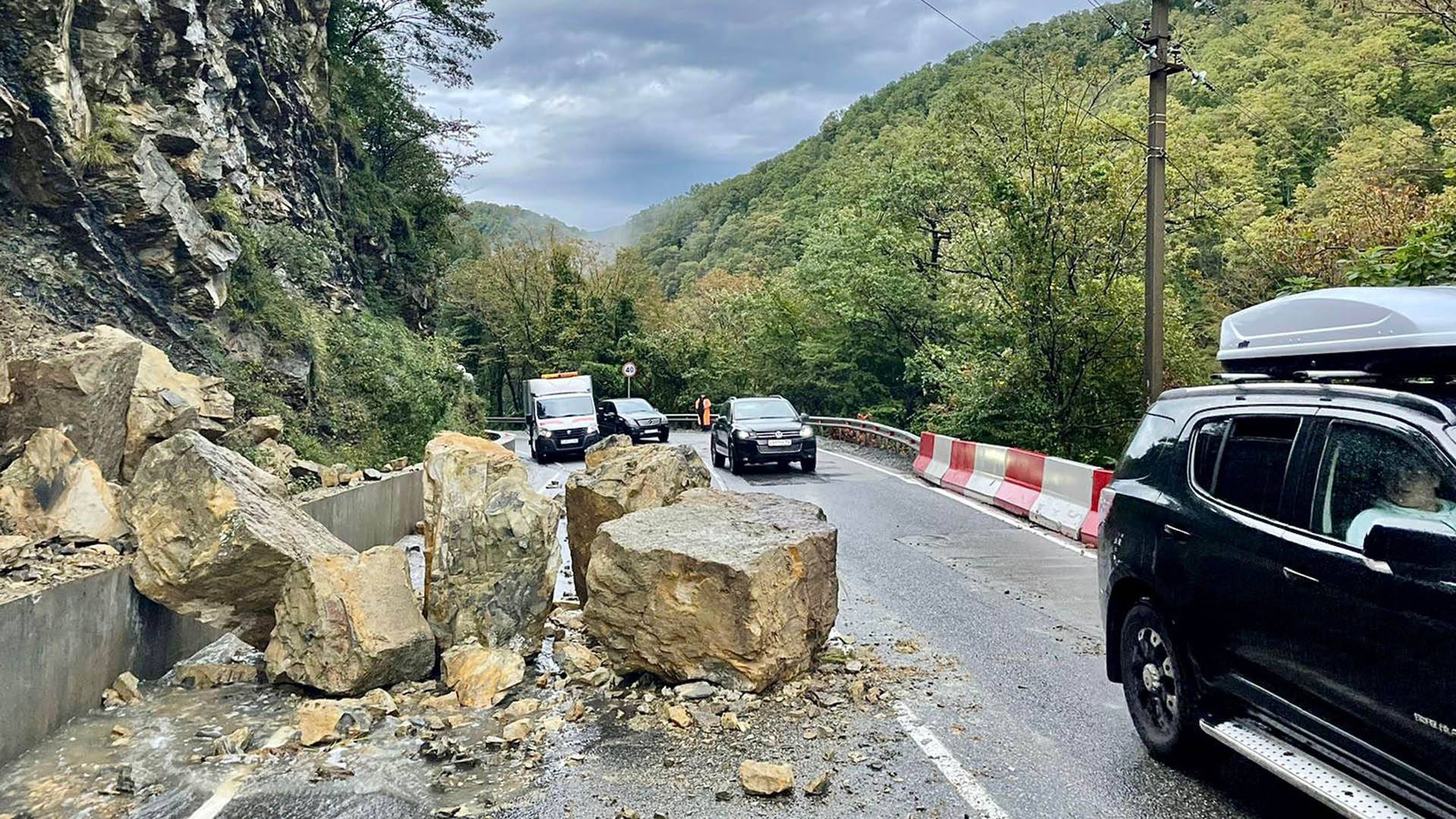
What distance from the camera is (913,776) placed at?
197 inches

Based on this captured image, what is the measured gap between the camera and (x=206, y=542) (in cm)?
671

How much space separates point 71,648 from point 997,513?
40.8 ft

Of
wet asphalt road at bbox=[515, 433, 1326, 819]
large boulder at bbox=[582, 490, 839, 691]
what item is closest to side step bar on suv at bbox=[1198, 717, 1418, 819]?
wet asphalt road at bbox=[515, 433, 1326, 819]

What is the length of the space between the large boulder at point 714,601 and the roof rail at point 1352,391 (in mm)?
2899

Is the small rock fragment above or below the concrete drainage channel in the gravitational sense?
below

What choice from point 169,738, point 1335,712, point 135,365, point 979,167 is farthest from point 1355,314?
point 979,167

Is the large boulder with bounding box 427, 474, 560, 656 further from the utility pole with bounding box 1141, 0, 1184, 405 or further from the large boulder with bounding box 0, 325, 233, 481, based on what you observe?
the utility pole with bounding box 1141, 0, 1184, 405

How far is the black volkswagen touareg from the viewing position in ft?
11.7

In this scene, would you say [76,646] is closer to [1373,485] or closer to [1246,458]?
[1246,458]

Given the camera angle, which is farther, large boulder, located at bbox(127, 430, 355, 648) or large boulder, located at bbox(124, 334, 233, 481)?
large boulder, located at bbox(124, 334, 233, 481)

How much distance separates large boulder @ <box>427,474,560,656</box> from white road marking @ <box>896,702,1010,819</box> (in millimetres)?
2941

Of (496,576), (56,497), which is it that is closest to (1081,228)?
(496,576)

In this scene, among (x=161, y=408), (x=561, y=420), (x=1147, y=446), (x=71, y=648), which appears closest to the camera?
(x=1147, y=446)

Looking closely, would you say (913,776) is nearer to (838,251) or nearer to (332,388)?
(332,388)
